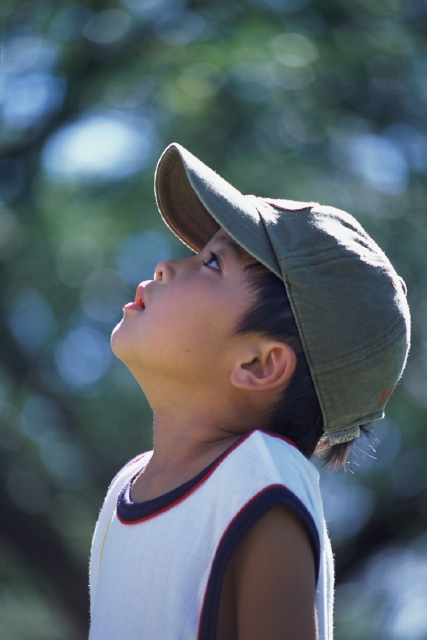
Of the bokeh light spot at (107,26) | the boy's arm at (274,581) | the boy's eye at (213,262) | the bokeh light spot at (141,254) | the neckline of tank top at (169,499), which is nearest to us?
the boy's arm at (274,581)

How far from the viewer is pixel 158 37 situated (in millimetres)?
3822

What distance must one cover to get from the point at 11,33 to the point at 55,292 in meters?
1.38

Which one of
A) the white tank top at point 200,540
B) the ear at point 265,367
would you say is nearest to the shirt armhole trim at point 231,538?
the white tank top at point 200,540

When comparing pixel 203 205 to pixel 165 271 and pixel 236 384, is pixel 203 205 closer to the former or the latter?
pixel 165 271

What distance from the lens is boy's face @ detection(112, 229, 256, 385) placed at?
1.00m

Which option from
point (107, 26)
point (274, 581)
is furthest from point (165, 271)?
point (107, 26)

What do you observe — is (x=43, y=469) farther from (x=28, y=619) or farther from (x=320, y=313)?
(x=320, y=313)

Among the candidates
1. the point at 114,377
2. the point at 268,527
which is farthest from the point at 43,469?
the point at 268,527

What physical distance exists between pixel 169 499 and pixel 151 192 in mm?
2534

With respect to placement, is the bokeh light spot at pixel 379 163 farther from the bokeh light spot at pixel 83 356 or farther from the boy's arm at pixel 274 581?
the boy's arm at pixel 274 581

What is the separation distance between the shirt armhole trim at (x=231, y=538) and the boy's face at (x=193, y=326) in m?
0.21

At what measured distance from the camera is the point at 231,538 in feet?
2.69

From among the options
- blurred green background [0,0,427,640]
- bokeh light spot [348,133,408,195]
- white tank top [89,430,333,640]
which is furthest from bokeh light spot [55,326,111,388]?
white tank top [89,430,333,640]

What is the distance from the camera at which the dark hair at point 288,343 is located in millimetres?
986
